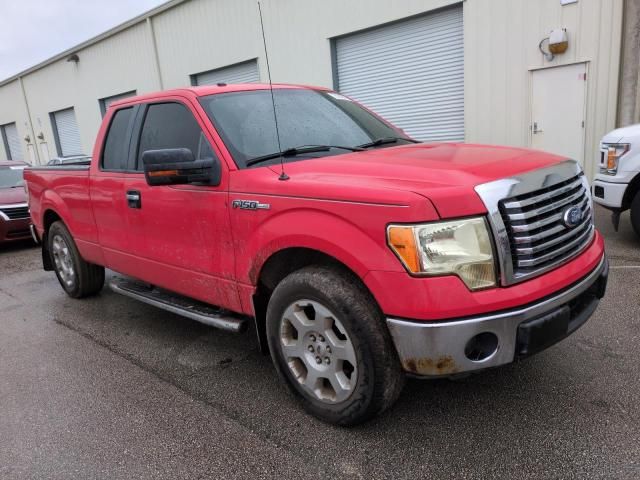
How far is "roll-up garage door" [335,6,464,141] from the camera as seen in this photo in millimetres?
10859

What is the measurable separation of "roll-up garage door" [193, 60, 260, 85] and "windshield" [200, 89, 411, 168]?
1150 cm

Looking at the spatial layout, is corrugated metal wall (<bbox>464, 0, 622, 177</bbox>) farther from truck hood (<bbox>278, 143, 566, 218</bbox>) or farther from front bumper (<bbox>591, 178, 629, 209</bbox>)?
truck hood (<bbox>278, 143, 566, 218</bbox>)

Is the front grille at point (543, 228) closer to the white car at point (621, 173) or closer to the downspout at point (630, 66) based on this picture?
the white car at point (621, 173)

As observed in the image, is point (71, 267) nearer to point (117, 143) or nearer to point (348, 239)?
point (117, 143)

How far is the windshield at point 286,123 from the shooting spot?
11.2 feet

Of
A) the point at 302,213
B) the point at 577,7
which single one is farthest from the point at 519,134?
the point at 302,213

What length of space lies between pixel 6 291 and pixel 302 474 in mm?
5406

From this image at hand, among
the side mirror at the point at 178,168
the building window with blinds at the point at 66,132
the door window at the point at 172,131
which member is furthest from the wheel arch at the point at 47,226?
the building window with blinds at the point at 66,132

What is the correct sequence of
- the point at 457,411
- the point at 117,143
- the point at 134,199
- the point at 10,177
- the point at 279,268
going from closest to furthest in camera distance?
the point at 457,411
the point at 279,268
the point at 134,199
the point at 117,143
the point at 10,177

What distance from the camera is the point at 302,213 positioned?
2.76 m

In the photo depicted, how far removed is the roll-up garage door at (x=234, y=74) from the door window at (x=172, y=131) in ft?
37.2

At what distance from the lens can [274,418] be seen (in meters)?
3.03

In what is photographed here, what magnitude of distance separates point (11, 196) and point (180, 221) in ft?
22.9

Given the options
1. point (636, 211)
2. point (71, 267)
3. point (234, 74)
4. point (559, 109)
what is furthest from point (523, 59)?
point (234, 74)
